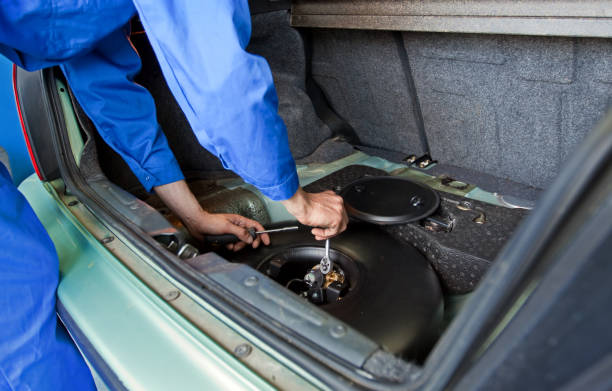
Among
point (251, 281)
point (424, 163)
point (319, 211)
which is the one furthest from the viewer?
point (424, 163)

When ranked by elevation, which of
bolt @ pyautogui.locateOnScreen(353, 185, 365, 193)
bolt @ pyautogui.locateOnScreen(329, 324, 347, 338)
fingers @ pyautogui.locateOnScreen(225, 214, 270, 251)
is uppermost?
bolt @ pyautogui.locateOnScreen(329, 324, 347, 338)

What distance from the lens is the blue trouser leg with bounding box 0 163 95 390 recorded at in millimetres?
759

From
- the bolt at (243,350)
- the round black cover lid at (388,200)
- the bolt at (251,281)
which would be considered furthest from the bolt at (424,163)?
the bolt at (243,350)

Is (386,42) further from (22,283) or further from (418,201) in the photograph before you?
(22,283)

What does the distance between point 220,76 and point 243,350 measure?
0.42 m

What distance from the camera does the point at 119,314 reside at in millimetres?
713

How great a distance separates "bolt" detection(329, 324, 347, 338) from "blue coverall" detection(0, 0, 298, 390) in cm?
30

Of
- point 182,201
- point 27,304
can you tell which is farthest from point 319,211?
point 27,304

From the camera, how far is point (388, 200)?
1126mm

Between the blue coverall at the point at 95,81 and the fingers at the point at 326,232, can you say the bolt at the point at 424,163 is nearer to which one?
the fingers at the point at 326,232

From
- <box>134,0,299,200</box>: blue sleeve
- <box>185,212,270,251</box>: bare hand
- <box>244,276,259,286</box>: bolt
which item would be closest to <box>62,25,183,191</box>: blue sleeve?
<box>185,212,270,251</box>: bare hand

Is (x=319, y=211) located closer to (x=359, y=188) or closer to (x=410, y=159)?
(x=359, y=188)

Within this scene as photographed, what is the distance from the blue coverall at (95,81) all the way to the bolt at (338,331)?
0.30m

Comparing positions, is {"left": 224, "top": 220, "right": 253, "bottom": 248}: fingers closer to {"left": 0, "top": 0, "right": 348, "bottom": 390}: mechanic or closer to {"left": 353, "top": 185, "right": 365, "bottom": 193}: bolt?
{"left": 0, "top": 0, "right": 348, "bottom": 390}: mechanic
